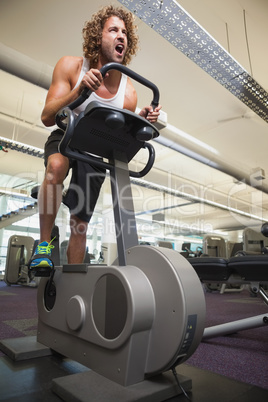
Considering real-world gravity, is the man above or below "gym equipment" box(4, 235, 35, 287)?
above

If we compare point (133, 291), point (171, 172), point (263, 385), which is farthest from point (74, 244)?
point (171, 172)

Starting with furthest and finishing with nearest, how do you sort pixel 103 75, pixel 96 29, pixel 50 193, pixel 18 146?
pixel 18 146, pixel 96 29, pixel 50 193, pixel 103 75

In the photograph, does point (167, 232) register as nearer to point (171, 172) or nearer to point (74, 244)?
point (171, 172)

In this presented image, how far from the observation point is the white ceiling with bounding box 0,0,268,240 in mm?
2848

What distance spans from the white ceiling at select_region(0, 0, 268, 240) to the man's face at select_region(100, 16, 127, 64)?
1.82 metres

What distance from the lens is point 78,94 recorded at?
107 centimetres

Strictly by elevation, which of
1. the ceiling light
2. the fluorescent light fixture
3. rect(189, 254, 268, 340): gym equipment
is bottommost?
rect(189, 254, 268, 340): gym equipment

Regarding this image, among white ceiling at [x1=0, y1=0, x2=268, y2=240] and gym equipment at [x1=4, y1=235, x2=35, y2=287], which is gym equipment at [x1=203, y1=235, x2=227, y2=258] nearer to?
white ceiling at [x1=0, y1=0, x2=268, y2=240]

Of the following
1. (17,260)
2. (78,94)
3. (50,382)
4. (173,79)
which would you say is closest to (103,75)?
(78,94)

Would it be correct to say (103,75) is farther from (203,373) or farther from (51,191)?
(203,373)

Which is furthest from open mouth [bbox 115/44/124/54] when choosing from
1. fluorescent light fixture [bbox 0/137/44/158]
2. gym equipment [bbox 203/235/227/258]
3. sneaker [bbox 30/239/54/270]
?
gym equipment [bbox 203/235/227/258]

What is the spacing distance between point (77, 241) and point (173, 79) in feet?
10.6

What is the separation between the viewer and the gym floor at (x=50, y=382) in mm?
783

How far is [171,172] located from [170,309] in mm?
6981
